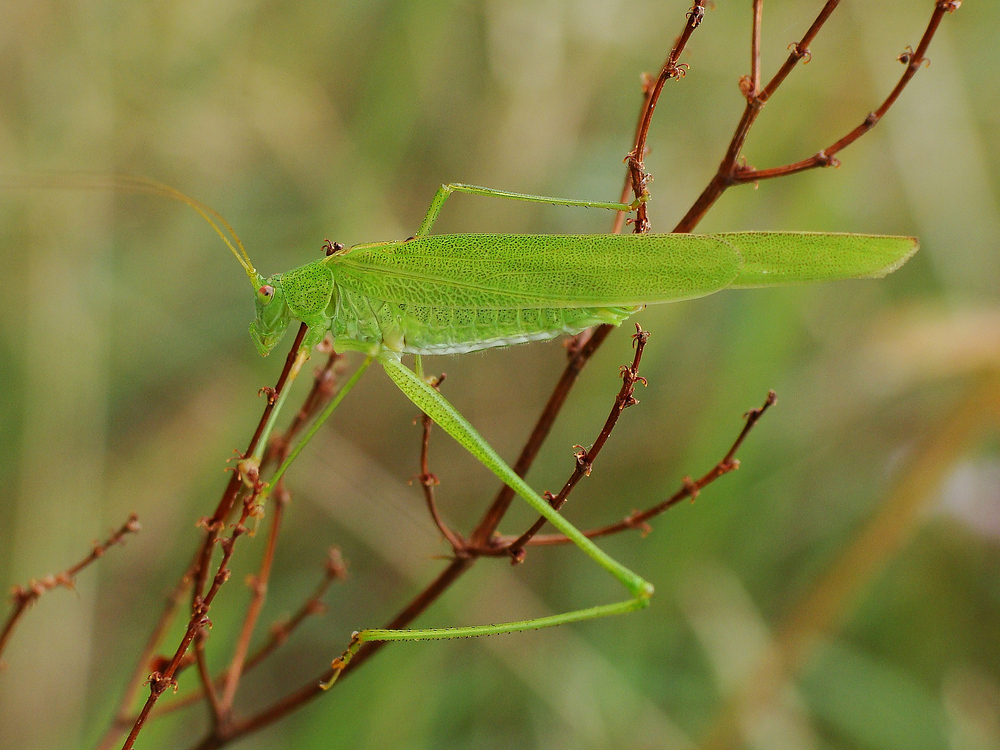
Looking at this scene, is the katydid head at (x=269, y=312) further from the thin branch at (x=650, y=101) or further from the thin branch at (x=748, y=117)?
the thin branch at (x=748, y=117)

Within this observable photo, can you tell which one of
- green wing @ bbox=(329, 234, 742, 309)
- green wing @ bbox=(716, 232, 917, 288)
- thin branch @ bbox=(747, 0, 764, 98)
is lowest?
green wing @ bbox=(716, 232, 917, 288)

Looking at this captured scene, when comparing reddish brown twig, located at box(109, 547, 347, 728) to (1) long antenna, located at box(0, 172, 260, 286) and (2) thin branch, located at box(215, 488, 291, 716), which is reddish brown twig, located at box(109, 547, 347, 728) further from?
(1) long antenna, located at box(0, 172, 260, 286)

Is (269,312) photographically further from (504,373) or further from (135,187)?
(504,373)

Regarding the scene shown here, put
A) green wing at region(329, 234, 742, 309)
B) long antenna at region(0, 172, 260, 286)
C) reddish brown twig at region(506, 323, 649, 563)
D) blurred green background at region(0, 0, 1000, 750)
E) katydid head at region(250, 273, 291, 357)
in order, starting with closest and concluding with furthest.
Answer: reddish brown twig at region(506, 323, 649, 563)
green wing at region(329, 234, 742, 309)
long antenna at region(0, 172, 260, 286)
katydid head at region(250, 273, 291, 357)
blurred green background at region(0, 0, 1000, 750)

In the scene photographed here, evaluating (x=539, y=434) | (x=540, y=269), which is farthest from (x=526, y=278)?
(x=539, y=434)

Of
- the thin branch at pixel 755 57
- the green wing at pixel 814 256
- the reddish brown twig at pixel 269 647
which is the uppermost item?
the thin branch at pixel 755 57

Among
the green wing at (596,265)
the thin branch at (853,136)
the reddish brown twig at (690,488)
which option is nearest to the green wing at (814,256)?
the green wing at (596,265)

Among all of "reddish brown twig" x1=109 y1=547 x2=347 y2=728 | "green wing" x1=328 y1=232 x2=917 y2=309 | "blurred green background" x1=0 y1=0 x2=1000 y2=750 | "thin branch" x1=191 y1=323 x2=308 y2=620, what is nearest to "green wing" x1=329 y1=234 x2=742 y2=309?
"green wing" x1=328 y1=232 x2=917 y2=309
